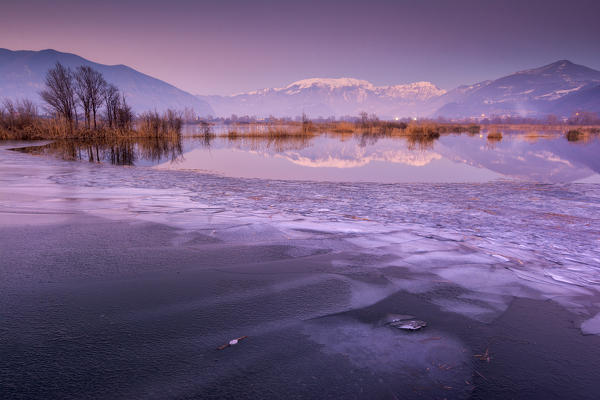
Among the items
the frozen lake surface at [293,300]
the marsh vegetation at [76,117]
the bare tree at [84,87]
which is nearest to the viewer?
the frozen lake surface at [293,300]

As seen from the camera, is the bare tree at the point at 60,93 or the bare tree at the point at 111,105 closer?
the bare tree at the point at 60,93

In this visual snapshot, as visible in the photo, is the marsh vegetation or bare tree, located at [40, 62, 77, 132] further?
bare tree, located at [40, 62, 77, 132]

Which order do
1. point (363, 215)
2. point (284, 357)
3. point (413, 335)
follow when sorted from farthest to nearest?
point (363, 215) < point (413, 335) < point (284, 357)

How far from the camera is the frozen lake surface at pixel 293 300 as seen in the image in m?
2.40

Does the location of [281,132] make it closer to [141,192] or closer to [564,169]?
[564,169]

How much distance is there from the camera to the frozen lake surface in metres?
2.40

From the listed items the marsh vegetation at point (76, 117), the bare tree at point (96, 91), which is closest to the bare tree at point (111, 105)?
the marsh vegetation at point (76, 117)

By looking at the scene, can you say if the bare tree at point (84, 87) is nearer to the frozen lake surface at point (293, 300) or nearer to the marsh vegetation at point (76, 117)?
the marsh vegetation at point (76, 117)

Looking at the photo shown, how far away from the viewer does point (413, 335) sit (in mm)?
2955

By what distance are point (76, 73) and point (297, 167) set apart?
44.0m

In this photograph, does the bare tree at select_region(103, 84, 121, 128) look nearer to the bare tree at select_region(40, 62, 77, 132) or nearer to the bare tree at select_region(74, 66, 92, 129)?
the bare tree at select_region(74, 66, 92, 129)

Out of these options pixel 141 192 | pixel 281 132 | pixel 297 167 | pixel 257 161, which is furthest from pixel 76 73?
pixel 141 192

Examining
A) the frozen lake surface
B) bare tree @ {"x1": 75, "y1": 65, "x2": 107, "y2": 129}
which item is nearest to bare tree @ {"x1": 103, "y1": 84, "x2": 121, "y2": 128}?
bare tree @ {"x1": 75, "y1": 65, "x2": 107, "y2": 129}

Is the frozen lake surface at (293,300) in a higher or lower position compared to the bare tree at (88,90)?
lower
